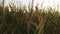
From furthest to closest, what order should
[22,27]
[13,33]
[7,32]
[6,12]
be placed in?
[6,12], [22,27], [7,32], [13,33]

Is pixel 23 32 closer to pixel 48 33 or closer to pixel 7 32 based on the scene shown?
pixel 7 32

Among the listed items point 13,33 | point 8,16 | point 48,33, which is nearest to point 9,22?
point 8,16

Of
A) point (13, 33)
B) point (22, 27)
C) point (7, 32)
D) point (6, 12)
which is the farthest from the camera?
point (6, 12)

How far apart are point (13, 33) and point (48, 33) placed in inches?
21.0

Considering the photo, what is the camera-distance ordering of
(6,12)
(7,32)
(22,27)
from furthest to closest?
(6,12)
(22,27)
(7,32)

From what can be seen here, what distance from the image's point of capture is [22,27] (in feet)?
6.37

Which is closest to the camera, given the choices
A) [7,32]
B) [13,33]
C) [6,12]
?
[13,33]

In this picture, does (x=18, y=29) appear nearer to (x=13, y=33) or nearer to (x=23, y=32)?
(x=23, y=32)

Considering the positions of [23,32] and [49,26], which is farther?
[49,26]

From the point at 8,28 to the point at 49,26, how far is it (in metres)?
0.64

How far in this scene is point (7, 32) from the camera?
178 cm

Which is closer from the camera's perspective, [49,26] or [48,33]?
[48,33]

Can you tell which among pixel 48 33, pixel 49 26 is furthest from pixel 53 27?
pixel 48 33

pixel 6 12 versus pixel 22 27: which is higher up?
pixel 6 12
